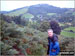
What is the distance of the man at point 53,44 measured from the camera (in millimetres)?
3996

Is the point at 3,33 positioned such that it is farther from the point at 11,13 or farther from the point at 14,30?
the point at 11,13

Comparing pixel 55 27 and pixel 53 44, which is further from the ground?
pixel 55 27

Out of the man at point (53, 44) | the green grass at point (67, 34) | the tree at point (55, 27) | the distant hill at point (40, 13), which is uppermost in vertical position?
the distant hill at point (40, 13)

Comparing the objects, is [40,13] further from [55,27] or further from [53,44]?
[53,44]

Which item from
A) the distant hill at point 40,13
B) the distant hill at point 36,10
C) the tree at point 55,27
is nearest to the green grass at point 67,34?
the tree at point 55,27

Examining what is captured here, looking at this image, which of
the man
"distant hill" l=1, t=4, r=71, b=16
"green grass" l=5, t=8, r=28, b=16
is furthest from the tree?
"green grass" l=5, t=8, r=28, b=16

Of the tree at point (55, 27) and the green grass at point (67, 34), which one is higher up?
the tree at point (55, 27)

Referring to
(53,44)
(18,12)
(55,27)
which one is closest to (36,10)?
(18,12)

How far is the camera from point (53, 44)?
4.02m

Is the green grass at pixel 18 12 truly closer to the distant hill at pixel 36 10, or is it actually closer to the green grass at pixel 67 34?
the distant hill at pixel 36 10

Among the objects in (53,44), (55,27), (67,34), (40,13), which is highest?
(40,13)

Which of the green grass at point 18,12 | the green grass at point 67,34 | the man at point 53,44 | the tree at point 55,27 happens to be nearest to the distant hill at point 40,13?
the green grass at point 18,12

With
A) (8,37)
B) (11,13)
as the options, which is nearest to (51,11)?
(11,13)

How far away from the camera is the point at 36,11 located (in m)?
3.96
